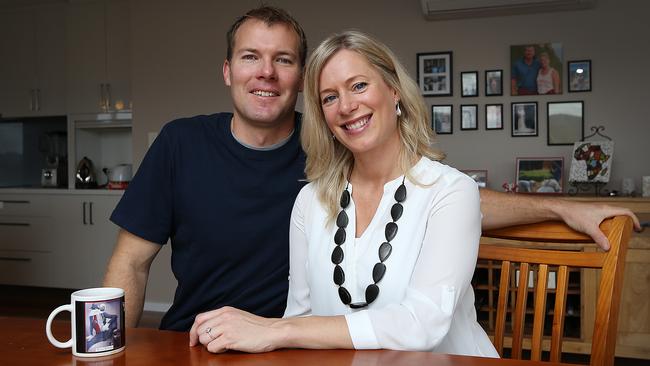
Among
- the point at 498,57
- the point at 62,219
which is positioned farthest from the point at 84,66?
the point at 498,57

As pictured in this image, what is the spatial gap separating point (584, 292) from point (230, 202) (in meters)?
2.55

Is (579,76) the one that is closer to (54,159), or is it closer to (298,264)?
(298,264)

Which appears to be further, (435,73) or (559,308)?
(435,73)

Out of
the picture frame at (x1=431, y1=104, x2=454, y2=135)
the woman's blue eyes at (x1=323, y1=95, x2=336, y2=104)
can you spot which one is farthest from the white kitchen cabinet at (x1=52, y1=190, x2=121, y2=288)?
the woman's blue eyes at (x1=323, y1=95, x2=336, y2=104)

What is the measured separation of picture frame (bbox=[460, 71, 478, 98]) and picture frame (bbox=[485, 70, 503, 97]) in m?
0.08

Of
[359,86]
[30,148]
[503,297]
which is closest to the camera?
[503,297]

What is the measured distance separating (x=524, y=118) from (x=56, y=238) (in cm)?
413

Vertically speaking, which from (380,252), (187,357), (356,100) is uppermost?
(356,100)

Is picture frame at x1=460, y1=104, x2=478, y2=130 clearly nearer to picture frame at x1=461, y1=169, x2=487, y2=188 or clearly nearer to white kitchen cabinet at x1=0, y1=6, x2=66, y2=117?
picture frame at x1=461, y1=169, x2=487, y2=188

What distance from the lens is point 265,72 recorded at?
161 cm

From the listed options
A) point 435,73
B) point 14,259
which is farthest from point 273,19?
point 14,259

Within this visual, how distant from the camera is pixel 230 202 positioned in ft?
5.11

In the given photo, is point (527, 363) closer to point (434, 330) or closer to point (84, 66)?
point (434, 330)

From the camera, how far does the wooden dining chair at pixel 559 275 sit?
3.60ft
